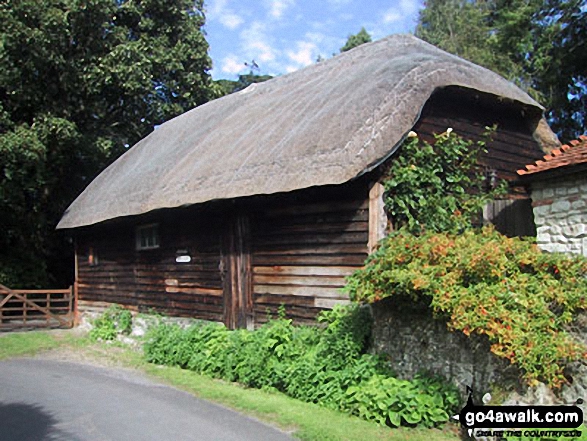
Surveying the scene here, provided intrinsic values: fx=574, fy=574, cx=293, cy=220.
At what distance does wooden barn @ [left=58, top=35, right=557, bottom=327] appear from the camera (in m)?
8.83

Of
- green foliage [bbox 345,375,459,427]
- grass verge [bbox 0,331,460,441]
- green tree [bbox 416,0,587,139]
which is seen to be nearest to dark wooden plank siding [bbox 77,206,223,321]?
grass verge [bbox 0,331,460,441]

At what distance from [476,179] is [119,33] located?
15719 millimetres

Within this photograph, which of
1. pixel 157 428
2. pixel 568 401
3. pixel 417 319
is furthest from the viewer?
pixel 417 319

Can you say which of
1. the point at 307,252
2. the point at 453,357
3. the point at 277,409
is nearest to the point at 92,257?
the point at 307,252

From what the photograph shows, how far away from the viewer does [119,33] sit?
21.1 meters

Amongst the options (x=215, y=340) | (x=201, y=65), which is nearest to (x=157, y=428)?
(x=215, y=340)

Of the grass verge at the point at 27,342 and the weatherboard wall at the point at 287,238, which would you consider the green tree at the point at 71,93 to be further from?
the weatherboard wall at the point at 287,238

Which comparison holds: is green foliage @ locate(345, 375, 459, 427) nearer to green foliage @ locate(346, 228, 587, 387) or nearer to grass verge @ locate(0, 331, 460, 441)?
grass verge @ locate(0, 331, 460, 441)

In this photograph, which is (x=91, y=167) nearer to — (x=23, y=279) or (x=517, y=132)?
(x=23, y=279)

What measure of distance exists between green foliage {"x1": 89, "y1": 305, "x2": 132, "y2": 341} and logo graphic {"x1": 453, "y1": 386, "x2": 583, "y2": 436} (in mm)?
10708

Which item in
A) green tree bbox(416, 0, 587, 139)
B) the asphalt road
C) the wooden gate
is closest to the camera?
the asphalt road

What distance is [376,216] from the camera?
868 cm

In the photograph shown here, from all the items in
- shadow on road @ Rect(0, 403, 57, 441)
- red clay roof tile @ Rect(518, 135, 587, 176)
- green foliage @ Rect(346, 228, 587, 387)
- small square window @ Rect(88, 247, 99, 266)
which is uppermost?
red clay roof tile @ Rect(518, 135, 587, 176)

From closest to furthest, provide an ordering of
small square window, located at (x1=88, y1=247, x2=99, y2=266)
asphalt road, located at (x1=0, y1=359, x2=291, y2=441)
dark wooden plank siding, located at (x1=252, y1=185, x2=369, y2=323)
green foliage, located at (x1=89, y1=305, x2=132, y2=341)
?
asphalt road, located at (x1=0, y1=359, x2=291, y2=441) < dark wooden plank siding, located at (x1=252, y1=185, x2=369, y2=323) < green foliage, located at (x1=89, y1=305, x2=132, y2=341) < small square window, located at (x1=88, y1=247, x2=99, y2=266)
